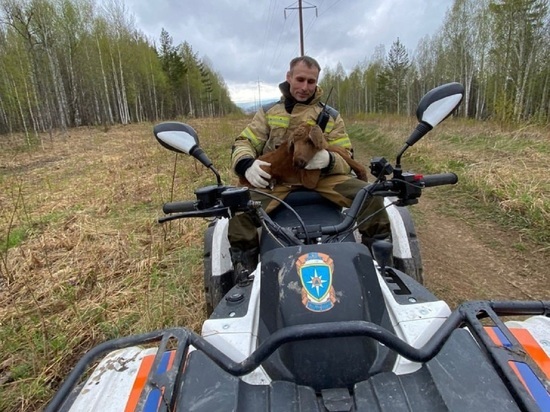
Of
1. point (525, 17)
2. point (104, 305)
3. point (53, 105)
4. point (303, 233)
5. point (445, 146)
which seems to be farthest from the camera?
point (53, 105)

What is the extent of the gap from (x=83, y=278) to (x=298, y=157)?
8.44 feet

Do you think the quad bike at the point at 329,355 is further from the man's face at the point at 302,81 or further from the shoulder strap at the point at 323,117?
the man's face at the point at 302,81


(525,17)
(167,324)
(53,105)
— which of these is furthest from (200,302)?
(53,105)

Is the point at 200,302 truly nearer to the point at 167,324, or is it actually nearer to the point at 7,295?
the point at 167,324

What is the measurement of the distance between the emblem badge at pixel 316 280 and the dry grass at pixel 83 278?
1.74 metres

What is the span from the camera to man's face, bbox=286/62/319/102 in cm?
260

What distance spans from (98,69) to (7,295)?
1241 inches

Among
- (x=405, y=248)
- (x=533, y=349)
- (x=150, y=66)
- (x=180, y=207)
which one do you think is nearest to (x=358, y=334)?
(x=533, y=349)

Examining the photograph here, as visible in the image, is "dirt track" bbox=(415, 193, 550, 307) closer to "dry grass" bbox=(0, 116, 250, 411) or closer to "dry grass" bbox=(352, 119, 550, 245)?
"dry grass" bbox=(352, 119, 550, 245)

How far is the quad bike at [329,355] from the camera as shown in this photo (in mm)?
890

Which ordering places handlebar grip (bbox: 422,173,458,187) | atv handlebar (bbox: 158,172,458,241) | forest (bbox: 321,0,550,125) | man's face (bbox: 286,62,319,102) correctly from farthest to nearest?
forest (bbox: 321,0,550,125) < man's face (bbox: 286,62,319,102) < handlebar grip (bbox: 422,173,458,187) < atv handlebar (bbox: 158,172,458,241)

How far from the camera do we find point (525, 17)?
20.6 m

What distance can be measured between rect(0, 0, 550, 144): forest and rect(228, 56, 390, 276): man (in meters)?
9.38

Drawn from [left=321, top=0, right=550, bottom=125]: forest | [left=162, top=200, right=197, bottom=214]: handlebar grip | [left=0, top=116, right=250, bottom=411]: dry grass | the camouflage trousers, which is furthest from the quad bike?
[left=321, top=0, right=550, bottom=125]: forest
